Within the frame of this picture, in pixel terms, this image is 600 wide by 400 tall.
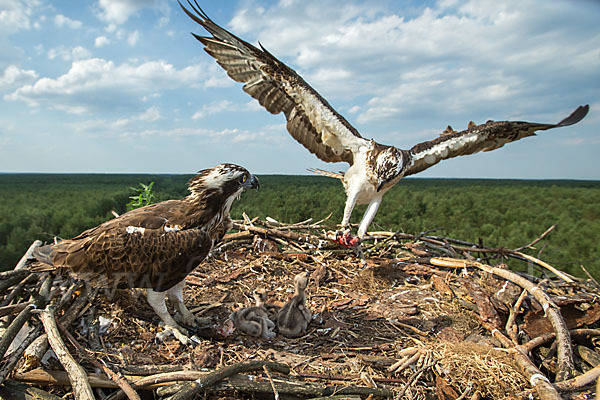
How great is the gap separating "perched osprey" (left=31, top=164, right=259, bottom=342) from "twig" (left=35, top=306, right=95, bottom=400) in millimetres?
477

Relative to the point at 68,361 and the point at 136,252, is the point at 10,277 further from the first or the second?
the point at 68,361

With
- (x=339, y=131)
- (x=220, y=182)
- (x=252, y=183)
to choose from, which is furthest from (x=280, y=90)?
(x=220, y=182)

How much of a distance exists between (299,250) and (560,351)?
3075 mm

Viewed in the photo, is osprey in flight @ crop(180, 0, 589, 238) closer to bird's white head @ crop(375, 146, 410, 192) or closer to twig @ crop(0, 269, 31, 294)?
bird's white head @ crop(375, 146, 410, 192)

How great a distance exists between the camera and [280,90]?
201 inches

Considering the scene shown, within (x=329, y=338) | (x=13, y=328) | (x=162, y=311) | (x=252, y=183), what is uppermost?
(x=252, y=183)

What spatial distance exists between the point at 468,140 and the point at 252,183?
12.0 ft

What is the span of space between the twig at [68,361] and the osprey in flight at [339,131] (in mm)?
3644

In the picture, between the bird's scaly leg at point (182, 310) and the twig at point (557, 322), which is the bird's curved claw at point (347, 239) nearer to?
the twig at point (557, 322)

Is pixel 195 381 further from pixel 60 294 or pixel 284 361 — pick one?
pixel 60 294

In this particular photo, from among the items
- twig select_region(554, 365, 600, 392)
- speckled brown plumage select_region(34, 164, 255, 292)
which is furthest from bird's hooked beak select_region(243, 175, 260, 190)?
twig select_region(554, 365, 600, 392)

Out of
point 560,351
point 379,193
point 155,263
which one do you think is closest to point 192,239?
point 155,263

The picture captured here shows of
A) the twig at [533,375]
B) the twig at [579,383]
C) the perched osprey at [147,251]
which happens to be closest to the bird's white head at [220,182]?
the perched osprey at [147,251]

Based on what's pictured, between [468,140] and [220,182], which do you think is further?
[468,140]
